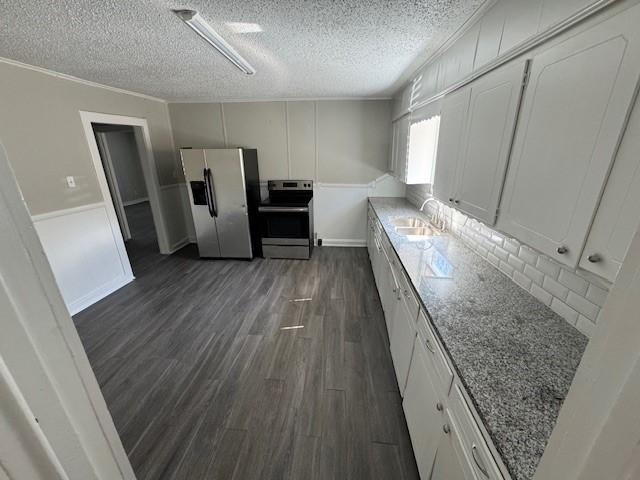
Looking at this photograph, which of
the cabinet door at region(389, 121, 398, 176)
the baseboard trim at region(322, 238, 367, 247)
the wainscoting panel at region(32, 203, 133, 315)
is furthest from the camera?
the baseboard trim at region(322, 238, 367, 247)

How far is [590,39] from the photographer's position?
0.82 m

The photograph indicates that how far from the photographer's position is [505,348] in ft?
3.45

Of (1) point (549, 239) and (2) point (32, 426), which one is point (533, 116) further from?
(2) point (32, 426)

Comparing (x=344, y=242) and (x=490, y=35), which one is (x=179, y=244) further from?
(x=490, y=35)

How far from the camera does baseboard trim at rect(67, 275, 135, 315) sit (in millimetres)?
2793

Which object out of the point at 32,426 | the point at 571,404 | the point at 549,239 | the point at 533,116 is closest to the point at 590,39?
the point at 533,116

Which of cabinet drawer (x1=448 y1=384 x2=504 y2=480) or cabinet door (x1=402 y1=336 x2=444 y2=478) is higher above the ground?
cabinet drawer (x1=448 y1=384 x2=504 y2=480)

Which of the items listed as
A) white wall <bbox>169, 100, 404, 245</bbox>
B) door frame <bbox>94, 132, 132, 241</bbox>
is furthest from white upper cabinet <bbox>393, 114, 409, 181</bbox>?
door frame <bbox>94, 132, 132, 241</bbox>

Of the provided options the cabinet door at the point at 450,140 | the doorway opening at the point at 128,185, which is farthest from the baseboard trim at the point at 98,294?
the cabinet door at the point at 450,140

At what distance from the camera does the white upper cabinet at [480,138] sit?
47.3 inches

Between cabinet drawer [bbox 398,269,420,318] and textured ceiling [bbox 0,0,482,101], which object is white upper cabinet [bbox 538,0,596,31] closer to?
textured ceiling [bbox 0,0,482,101]

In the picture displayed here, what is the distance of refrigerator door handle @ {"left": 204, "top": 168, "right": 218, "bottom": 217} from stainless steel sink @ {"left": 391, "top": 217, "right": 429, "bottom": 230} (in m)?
2.56

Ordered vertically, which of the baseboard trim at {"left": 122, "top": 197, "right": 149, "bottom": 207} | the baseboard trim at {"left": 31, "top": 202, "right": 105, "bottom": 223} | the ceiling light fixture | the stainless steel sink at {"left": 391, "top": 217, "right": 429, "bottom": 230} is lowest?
the baseboard trim at {"left": 122, "top": 197, "right": 149, "bottom": 207}

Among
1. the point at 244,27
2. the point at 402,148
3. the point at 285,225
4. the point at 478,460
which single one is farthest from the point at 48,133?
the point at 478,460
